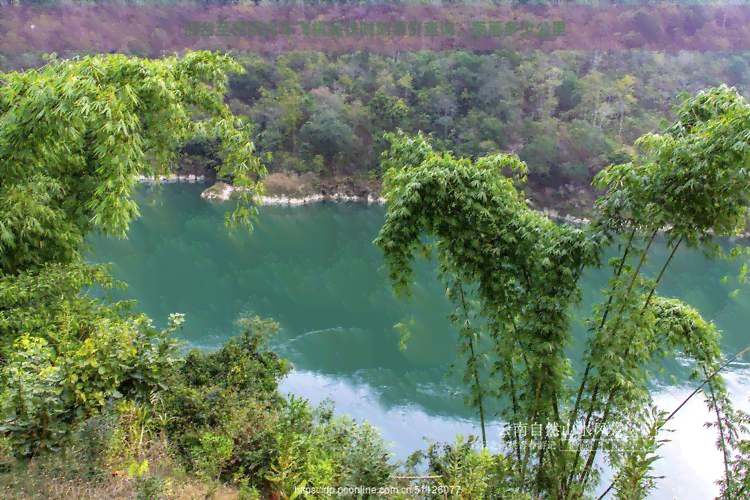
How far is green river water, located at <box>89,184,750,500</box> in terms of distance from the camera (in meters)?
6.18

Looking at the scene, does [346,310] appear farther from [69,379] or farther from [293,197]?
[293,197]

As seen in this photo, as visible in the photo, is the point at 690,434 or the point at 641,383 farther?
the point at 690,434

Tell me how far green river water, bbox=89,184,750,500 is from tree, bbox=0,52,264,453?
96 cm

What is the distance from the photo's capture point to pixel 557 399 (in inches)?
123

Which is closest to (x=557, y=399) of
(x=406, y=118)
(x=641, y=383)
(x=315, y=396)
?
(x=641, y=383)

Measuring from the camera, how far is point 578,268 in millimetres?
2807

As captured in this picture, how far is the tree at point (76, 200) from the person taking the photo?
2287 mm

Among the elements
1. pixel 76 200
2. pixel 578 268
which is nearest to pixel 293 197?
pixel 76 200

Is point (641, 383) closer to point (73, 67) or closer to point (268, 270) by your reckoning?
point (73, 67)

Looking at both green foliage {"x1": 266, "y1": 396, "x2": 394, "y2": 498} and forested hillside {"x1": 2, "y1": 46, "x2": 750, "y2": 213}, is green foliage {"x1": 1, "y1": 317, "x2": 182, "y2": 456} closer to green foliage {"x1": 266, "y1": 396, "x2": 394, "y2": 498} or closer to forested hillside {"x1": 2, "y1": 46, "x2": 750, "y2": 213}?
green foliage {"x1": 266, "y1": 396, "x2": 394, "y2": 498}

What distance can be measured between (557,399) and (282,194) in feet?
63.2

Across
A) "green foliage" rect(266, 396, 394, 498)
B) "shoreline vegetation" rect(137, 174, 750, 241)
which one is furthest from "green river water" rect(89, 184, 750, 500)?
"shoreline vegetation" rect(137, 174, 750, 241)

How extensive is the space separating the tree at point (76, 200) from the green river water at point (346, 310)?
961 mm

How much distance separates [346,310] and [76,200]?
688 centimetres
